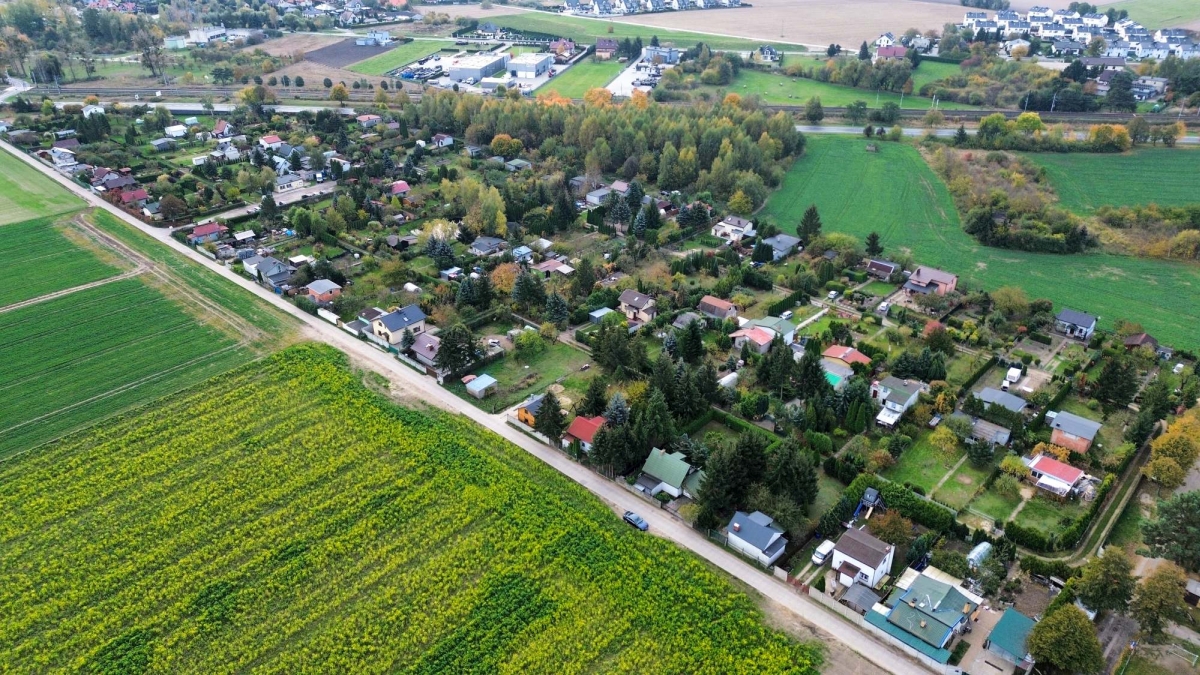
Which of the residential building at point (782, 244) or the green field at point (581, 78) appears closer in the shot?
the residential building at point (782, 244)

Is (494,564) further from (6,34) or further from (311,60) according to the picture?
(6,34)

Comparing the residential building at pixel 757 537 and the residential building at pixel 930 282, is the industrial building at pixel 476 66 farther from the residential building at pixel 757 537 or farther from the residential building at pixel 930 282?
the residential building at pixel 757 537

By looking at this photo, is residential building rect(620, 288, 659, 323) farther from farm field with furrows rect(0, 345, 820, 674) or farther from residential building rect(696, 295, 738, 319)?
farm field with furrows rect(0, 345, 820, 674)

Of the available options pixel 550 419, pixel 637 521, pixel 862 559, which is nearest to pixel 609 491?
pixel 637 521

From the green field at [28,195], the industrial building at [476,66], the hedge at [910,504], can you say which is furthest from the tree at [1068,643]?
the industrial building at [476,66]

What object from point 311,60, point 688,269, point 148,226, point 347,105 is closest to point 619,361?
point 688,269

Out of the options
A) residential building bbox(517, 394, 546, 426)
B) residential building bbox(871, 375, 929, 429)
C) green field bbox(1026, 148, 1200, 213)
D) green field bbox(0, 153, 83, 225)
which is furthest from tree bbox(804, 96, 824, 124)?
green field bbox(0, 153, 83, 225)
